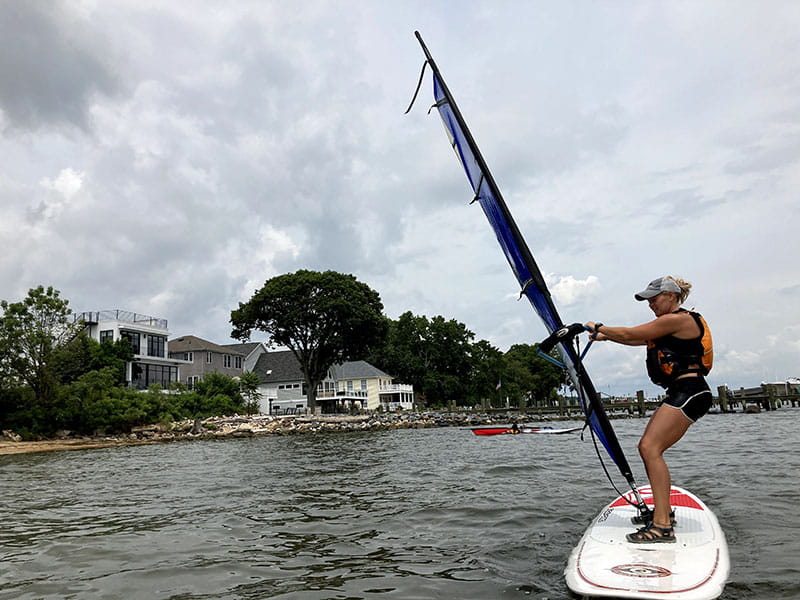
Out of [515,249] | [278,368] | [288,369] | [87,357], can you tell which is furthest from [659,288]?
[278,368]

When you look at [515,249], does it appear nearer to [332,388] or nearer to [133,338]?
[133,338]

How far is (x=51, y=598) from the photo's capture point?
15.4ft

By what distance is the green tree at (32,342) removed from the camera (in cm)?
3056

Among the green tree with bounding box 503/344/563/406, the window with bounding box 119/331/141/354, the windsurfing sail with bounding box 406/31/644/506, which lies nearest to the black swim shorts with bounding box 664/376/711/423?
the windsurfing sail with bounding box 406/31/644/506

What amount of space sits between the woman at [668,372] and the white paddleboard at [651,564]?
0.65 ft

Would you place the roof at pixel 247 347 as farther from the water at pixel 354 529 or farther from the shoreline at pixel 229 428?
the water at pixel 354 529

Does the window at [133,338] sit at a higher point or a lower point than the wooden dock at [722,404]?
higher

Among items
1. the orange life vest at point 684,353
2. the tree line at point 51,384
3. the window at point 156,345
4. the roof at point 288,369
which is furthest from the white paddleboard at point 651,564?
the roof at point 288,369

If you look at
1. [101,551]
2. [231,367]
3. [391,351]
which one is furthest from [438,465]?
[391,351]

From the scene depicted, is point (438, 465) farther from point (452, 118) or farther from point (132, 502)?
point (452, 118)

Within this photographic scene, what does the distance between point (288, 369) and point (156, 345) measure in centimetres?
1736

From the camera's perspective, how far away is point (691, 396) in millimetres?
4785

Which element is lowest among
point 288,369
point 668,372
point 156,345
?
point 668,372

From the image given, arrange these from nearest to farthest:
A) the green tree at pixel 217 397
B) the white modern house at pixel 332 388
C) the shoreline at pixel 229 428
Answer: the shoreline at pixel 229 428, the green tree at pixel 217 397, the white modern house at pixel 332 388
